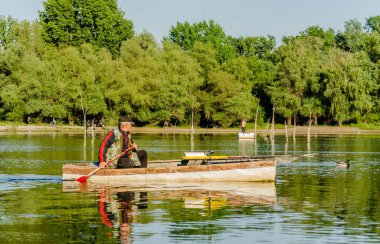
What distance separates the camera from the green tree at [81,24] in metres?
134

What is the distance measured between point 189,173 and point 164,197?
4037 mm

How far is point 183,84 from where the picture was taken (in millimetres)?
110000

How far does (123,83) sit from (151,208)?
82.5m

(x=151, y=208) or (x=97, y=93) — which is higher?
(x=97, y=93)

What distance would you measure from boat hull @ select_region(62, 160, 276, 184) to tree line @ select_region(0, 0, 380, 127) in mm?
70307

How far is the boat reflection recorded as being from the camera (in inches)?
937

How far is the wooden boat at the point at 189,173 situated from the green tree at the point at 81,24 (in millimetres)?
101570

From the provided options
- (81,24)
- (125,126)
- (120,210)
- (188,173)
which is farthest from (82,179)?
(81,24)

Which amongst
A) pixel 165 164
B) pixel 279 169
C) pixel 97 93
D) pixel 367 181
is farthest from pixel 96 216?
pixel 97 93

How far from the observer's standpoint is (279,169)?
141ft

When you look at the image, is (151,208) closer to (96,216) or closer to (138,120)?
(96,216)

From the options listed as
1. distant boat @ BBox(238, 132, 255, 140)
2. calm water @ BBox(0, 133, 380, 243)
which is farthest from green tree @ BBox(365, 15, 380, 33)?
calm water @ BBox(0, 133, 380, 243)

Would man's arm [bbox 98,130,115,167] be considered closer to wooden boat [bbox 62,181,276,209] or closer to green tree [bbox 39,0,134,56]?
wooden boat [bbox 62,181,276,209]

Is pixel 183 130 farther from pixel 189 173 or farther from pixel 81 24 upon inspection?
pixel 189 173
